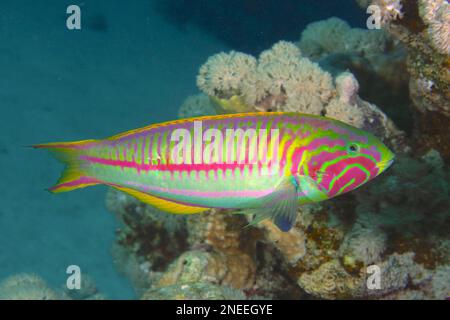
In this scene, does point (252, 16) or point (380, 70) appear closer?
point (380, 70)

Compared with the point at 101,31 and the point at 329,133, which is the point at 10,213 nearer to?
the point at 101,31

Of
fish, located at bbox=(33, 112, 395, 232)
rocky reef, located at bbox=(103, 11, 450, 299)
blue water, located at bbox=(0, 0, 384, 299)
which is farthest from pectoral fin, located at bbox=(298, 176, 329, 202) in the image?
blue water, located at bbox=(0, 0, 384, 299)

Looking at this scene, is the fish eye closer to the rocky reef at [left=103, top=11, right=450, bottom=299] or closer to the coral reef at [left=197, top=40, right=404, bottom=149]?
the rocky reef at [left=103, top=11, right=450, bottom=299]

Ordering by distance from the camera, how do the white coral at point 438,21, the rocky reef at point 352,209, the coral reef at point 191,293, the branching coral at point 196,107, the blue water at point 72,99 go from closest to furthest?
the white coral at point 438,21, the coral reef at point 191,293, the rocky reef at point 352,209, the branching coral at point 196,107, the blue water at point 72,99

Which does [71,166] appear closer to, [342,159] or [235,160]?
[235,160]

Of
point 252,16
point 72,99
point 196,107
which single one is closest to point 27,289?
point 196,107

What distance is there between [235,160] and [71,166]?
3.66 ft

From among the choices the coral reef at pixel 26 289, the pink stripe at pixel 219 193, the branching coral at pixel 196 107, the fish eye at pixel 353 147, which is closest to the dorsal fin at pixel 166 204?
the pink stripe at pixel 219 193

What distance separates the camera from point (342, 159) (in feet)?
8.93

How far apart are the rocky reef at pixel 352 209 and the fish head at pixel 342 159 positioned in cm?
130

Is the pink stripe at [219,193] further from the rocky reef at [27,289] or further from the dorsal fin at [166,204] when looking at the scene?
the rocky reef at [27,289]

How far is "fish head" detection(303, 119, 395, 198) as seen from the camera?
2.69 metres

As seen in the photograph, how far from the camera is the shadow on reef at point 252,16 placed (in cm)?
1922

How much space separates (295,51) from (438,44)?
5.75 feet
